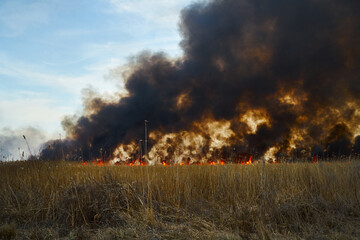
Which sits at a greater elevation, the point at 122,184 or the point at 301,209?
the point at 122,184

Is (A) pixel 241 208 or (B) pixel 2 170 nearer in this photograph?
(A) pixel 241 208

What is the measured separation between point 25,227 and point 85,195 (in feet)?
4.74

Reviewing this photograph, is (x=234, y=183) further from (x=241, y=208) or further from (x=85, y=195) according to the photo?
(x=85, y=195)

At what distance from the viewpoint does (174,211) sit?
281 inches

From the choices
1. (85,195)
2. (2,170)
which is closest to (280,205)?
(85,195)

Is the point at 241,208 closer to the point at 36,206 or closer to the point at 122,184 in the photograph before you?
the point at 122,184

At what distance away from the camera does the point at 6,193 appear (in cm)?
802

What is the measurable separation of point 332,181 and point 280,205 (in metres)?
2.82

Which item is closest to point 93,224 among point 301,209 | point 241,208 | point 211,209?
point 211,209

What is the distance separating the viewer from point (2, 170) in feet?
38.9

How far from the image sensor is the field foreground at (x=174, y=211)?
5.66 m

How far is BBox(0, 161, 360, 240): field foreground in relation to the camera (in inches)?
223

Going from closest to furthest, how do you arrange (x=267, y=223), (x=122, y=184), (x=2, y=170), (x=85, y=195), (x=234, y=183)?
(x=267, y=223)
(x=85, y=195)
(x=122, y=184)
(x=234, y=183)
(x=2, y=170)

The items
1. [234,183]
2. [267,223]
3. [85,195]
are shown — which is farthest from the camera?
[234,183]
